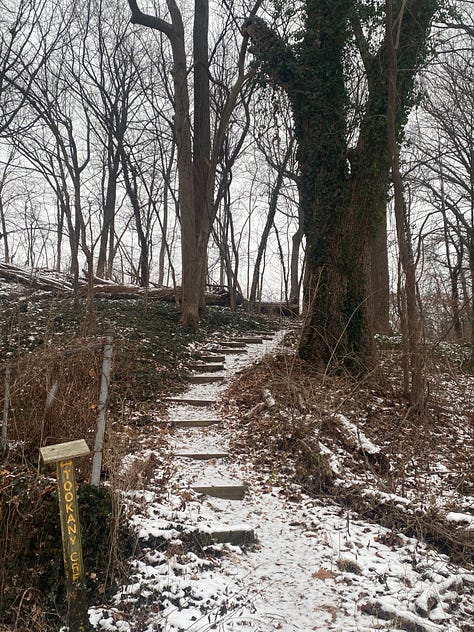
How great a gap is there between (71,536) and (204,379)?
17.1ft

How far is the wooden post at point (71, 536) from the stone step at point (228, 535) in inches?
38.2

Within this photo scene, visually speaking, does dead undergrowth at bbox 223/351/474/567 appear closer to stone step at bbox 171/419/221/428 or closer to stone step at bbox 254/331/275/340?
stone step at bbox 171/419/221/428

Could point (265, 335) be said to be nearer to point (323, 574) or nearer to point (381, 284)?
point (381, 284)

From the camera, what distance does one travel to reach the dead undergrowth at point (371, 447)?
3902 millimetres

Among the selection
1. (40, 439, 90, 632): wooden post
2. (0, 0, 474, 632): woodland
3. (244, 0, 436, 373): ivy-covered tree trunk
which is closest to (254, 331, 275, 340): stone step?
(0, 0, 474, 632): woodland

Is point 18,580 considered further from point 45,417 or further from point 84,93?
point 84,93

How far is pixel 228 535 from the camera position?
3521mm

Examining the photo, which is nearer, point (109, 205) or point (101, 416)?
point (101, 416)

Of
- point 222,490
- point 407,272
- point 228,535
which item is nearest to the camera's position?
point 228,535

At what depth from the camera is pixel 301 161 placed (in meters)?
8.01

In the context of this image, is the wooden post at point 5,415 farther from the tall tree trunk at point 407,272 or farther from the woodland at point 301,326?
the tall tree trunk at point 407,272

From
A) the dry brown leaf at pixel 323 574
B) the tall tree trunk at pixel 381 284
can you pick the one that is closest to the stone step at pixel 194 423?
the dry brown leaf at pixel 323 574

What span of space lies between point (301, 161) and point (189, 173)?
11.3 feet

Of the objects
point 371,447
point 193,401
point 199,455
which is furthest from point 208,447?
point 371,447
